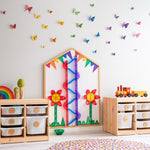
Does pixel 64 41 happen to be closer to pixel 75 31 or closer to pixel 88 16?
pixel 75 31

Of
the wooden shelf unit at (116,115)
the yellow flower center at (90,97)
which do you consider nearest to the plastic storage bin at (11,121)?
the yellow flower center at (90,97)

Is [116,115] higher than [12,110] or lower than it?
lower

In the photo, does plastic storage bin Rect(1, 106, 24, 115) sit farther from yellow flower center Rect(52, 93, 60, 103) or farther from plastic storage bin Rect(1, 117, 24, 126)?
yellow flower center Rect(52, 93, 60, 103)

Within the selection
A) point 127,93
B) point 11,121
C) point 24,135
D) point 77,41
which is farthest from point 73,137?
point 77,41

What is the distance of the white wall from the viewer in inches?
157

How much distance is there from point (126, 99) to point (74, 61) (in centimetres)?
103

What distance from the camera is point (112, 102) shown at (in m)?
4.05

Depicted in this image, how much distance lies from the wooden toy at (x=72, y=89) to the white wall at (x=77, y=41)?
0.12m

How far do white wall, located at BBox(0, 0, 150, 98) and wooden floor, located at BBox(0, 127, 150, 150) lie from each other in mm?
664

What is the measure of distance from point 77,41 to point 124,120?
1.48 metres

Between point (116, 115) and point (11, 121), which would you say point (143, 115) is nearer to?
point (116, 115)

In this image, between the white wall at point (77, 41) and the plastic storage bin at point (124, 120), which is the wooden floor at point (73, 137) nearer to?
the plastic storage bin at point (124, 120)

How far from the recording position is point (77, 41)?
14.1 feet

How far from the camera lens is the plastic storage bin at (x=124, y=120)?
13.1ft
